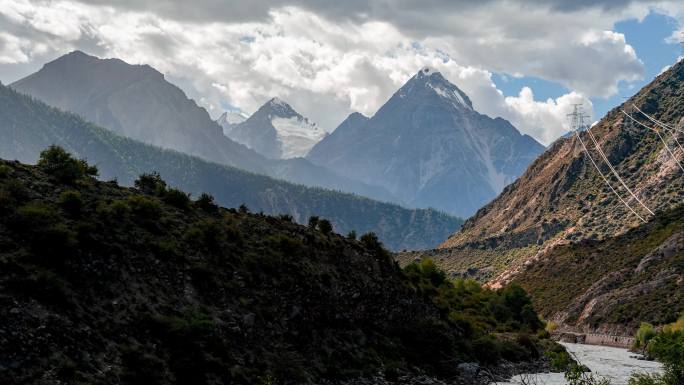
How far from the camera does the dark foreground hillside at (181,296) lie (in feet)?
A: 129

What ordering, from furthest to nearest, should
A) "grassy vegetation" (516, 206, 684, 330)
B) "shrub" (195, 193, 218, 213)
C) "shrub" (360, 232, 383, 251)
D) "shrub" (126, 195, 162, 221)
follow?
"grassy vegetation" (516, 206, 684, 330)
"shrub" (360, 232, 383, 251)
"shrub" (195, 193, 218, 213)
"shrub" (126, 195, 162, 221)

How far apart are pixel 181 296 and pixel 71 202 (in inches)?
441

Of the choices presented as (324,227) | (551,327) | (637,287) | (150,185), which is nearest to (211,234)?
(150,185)

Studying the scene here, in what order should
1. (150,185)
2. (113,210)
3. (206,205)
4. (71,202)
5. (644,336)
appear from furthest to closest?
(644,336) < (150,185) < (206,205) < (113,210) < (71,202)

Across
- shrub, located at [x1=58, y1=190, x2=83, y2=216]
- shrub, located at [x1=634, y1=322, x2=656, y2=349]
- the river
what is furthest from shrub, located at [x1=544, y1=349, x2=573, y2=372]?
shrub, located at [x1=634, y1=322, x2=656, y2=349]

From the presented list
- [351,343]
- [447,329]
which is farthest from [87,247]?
[447,329]

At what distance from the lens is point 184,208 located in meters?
64.5

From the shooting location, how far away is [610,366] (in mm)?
102750

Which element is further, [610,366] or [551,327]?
[551,327]

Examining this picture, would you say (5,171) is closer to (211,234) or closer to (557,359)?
(211,234)

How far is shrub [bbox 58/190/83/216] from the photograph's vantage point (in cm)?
4977

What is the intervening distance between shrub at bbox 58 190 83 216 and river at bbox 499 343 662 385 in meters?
50.2

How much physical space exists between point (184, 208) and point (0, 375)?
32131 mm

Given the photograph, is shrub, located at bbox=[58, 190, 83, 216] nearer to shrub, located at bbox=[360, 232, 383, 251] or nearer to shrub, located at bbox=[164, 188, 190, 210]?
shrub, located at bbox=[164, 188, 190, 210]
